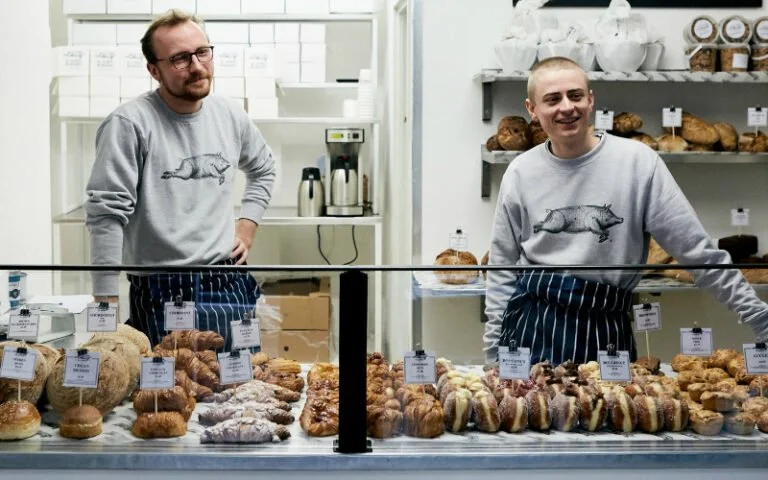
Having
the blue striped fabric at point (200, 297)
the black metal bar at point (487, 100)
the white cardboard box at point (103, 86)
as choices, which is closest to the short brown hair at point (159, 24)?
the blue striped fabric at point (200, 297)

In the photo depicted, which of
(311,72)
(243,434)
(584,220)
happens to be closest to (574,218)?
(584,220)

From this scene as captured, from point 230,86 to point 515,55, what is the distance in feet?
5.47

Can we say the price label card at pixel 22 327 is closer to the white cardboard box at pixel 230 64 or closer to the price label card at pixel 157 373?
the price label card at pixel 157 373

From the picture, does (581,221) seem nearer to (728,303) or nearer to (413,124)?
(728,303)

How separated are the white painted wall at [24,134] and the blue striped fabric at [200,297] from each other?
2809 millimetres

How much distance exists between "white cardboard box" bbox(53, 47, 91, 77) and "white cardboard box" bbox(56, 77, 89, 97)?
0.08 ft

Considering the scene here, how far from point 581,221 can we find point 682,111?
89.8 inches

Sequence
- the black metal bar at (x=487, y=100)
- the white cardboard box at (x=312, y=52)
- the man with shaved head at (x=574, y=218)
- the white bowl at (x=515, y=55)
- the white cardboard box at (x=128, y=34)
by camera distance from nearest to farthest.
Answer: the man with shaved head at (x=574, y=218) → the white bowl at (x=515, y=55) → the black metal bar at (x=487, y=100) → the white cardboard box at (x=128, y=34) → the white cardboard box at (x=312, y=52)

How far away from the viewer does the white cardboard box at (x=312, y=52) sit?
548 centimetres

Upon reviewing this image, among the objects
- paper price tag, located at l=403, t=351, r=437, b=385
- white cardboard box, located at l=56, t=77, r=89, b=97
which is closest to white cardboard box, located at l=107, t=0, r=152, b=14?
white cardboard box, located at l=56, t=77, r=89, b=97

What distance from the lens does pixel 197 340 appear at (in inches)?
83.9

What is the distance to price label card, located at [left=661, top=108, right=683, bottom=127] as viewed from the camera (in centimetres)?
449

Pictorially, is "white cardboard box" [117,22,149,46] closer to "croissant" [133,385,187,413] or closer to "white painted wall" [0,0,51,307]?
"white painted wall" [0,0,51,307]

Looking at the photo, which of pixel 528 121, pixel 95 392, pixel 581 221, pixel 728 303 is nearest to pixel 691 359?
pixel 728 303
